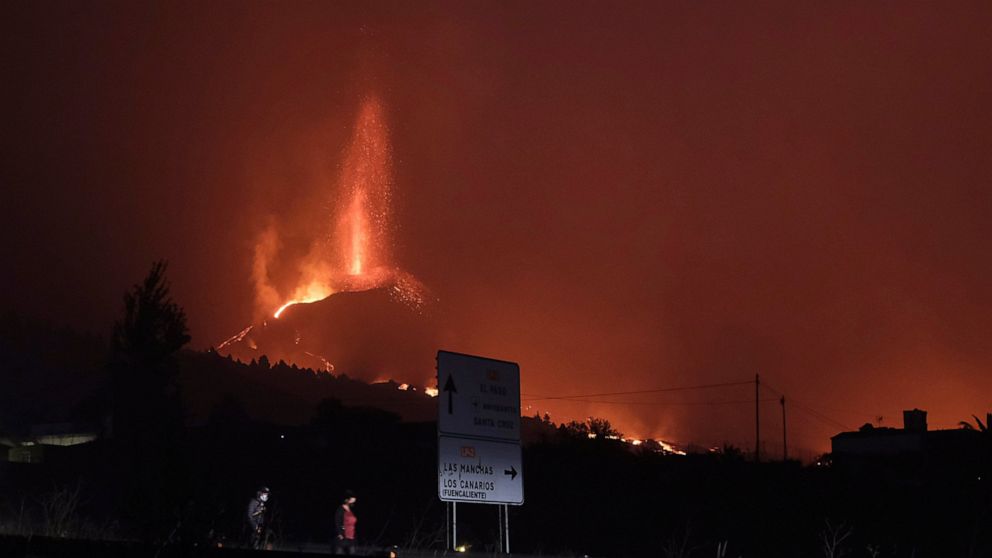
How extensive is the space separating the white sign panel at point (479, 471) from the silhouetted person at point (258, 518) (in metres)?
2.63

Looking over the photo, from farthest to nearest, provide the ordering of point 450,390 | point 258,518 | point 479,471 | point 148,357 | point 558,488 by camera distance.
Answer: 1. point 558,488
2. point 148,357
3. point 258,518
4. point 479,471
5. point 450,390

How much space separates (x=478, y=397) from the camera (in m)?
17.7

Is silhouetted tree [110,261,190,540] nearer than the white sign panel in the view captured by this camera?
No

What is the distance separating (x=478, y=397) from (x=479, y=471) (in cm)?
109

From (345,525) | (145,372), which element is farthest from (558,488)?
(345,525)

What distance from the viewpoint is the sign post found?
675 inches

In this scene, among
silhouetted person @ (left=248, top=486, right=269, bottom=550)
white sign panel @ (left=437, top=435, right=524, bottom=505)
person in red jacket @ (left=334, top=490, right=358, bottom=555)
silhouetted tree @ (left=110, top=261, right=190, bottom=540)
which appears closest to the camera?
silhouetted person @ (left=248, top=486, right=269, bottom=550)

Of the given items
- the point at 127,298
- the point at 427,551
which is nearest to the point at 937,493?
the point at 127,298

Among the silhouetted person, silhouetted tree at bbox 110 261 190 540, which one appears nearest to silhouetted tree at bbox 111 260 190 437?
silhouetted tree at bbox 110 261 190 540

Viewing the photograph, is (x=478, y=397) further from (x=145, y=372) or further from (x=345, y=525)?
(x=145, y=372)

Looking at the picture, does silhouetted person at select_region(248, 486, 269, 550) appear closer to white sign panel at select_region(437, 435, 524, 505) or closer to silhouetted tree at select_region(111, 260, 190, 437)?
white sign panel at select_region(437, 435, 524, 505)

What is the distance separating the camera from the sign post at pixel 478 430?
1714 centimetres

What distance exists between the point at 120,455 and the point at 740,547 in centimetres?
2659

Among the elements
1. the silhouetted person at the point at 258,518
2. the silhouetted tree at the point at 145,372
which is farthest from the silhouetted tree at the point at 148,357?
the silhouetted person at the point at 258,518
